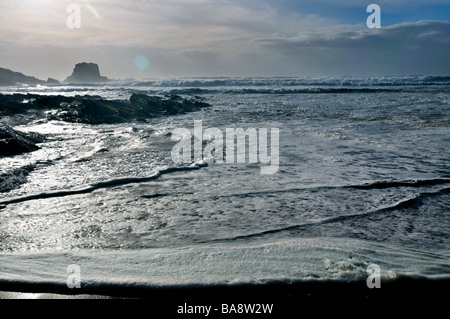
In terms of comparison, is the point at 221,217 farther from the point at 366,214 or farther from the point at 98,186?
the point at 98,186

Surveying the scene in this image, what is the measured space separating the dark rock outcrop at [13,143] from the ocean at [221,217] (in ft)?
0.75

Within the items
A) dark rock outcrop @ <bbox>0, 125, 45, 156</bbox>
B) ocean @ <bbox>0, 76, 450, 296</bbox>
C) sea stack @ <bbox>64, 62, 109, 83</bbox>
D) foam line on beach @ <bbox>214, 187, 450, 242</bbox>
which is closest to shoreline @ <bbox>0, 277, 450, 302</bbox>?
ocean @ <bbox>0, 76, 450, 296</bbox>

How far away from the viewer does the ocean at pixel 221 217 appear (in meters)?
2.24

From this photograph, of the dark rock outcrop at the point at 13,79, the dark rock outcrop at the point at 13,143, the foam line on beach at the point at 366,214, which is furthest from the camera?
the dark rock outcrop at the point at 13,79

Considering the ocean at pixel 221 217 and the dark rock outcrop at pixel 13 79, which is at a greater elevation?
the dark rock outcrop at pixel 13 79

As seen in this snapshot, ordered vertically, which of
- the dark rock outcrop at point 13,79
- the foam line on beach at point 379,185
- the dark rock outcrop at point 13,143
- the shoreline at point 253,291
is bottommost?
the shoreline at point 253,291

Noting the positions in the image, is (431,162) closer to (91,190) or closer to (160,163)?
(160,163)

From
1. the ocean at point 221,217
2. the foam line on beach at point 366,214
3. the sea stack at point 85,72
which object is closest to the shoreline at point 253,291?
the ocean at point 221,217

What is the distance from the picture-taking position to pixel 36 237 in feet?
9.10

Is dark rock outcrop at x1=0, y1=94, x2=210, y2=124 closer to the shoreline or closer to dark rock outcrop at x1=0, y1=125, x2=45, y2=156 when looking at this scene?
dark rock outcrop at x1=0, y1=125, x2=45, y2=156

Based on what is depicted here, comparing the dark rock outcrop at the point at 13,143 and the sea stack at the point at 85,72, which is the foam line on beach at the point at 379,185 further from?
the sea stack at the point at 85,72
